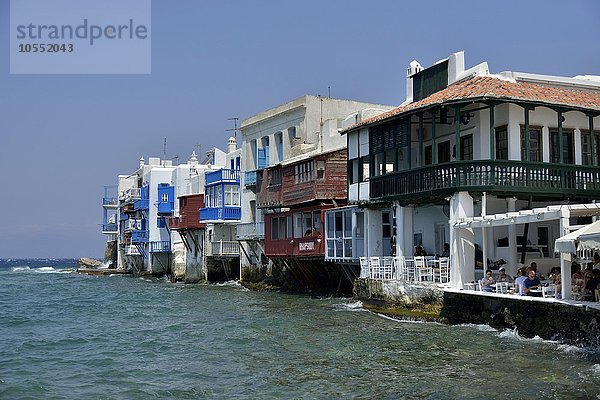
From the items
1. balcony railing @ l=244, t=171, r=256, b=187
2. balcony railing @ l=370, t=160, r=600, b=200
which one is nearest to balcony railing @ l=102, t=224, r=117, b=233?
balcony railing @ l=244, t=171, r=256, b=187

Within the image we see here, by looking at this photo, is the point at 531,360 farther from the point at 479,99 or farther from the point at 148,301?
the point at 148,301

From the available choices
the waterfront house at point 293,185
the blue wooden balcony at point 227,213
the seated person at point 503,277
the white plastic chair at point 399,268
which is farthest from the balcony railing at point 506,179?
the blue wooden balcony at point 227,213

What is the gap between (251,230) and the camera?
45250 mm

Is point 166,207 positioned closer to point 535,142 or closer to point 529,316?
point 535,142

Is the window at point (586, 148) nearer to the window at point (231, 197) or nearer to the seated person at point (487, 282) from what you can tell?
the seated person at point (487, 282)

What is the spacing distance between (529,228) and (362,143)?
26.1 ft

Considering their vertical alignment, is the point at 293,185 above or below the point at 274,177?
below

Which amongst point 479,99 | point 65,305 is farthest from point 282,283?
point 479,99

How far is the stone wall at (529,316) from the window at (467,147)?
20.1ft

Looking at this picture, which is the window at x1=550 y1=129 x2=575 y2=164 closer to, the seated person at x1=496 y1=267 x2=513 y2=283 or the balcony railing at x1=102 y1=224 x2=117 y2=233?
the seated person at x1=496 y1=267 x2=513 y2=283

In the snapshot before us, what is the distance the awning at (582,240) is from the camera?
16.0m

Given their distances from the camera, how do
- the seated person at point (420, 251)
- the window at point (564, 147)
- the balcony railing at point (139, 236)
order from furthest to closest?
the balcony railing at point (139, 236) < the seated person at point (420, 251) < the window at point (564, 147)

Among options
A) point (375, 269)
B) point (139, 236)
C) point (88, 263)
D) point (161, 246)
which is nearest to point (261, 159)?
point (375, 269)

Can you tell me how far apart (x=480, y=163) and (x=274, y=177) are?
60.2ft
